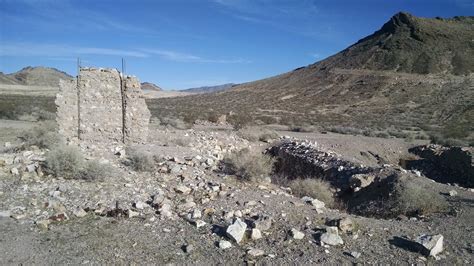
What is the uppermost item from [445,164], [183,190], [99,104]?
[99,104]

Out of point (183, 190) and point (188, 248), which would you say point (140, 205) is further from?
point (188, 248)

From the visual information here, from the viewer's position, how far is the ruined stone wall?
14.2m

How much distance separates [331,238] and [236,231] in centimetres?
141

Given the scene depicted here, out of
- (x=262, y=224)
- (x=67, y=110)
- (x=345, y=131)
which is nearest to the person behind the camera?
(x=262, y=224)

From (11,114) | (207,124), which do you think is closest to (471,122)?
(207,124)

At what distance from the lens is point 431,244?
6168 mm

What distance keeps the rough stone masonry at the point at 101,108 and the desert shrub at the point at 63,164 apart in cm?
384

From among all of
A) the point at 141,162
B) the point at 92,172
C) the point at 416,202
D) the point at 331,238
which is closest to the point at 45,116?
the point at 141,162

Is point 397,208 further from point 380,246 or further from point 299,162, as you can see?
point 299,162

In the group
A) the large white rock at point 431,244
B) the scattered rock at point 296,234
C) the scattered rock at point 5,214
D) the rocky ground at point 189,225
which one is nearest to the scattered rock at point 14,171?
the rocky ground at point 189,225

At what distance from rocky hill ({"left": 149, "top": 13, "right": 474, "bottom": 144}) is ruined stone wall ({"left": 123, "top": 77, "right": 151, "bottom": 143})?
2047cm

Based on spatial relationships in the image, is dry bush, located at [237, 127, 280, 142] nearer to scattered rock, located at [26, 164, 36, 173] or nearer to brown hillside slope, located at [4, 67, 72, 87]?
scattered rock, located at [26, 164, 36, 173]

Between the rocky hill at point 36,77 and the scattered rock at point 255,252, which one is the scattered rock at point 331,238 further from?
the rocky hill at point 36,77

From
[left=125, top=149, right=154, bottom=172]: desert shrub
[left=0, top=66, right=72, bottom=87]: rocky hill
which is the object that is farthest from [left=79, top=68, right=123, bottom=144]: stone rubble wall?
[left=0, top=66, right=72, bottom=87]: rocky hill
